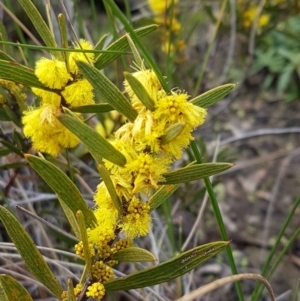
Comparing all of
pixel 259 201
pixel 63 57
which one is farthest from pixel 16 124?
pixel 259 201

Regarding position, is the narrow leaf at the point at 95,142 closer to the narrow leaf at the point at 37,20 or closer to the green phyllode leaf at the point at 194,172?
the green phyllode leaf at the point at 194,172

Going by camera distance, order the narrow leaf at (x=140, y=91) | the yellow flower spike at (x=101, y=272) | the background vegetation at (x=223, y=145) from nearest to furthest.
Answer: the narrow leaf at (x=140, y=91) < the yellow flower spike at (x=101, y=272) < the background vegetation at (x=223, y=145)

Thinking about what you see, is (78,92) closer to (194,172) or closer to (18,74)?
(18,74)

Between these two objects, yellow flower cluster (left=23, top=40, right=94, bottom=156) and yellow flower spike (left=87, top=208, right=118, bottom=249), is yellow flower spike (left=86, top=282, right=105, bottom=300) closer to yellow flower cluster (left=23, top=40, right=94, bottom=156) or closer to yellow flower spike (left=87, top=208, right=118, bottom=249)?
yellow flower spike (left=87, top=208, right=118, bottom=249)

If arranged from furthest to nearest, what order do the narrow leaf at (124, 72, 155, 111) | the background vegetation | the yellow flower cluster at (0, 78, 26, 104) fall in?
1. the background vegetation
2. the yellow flower cluster at (0, 78, 26, 104)
3. the narrow leaf at (124, 72, 155, 111)

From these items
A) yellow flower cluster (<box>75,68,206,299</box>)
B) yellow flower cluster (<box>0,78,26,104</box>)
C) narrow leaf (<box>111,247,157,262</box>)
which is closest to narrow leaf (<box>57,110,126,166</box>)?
yellow flower cluster (<box>75,68,206,299</box>)

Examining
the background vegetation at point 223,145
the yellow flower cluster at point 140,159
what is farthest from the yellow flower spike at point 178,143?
the background vegetation at point 223,145

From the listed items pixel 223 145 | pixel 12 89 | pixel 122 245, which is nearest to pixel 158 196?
pixel 122 245
